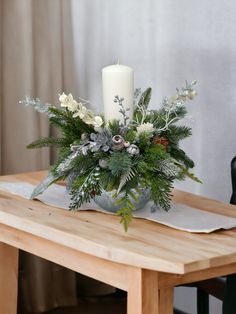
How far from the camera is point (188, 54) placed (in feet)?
10.0

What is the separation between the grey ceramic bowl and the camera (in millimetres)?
2109

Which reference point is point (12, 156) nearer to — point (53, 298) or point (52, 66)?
point (52, 66)

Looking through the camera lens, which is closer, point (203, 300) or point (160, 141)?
point (160, 141)

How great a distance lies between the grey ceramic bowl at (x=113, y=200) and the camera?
83.0 inches

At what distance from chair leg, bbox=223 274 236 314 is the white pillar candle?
1.73ft

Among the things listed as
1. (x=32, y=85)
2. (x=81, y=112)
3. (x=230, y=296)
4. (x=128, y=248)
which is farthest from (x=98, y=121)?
(x=32, y=85)

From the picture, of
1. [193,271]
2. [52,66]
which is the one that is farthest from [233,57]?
[193,271]

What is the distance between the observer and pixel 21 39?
10.5ft

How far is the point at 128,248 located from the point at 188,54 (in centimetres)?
144

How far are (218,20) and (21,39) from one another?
0.80 meters

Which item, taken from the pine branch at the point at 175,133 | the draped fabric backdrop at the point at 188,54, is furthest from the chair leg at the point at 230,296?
the draped fabric backdrop at the point at 188,54

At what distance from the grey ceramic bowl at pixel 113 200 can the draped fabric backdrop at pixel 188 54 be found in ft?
3.03

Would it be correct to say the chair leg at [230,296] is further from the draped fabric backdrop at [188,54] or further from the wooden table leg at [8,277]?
the draped fabric backdrop at [188,54]

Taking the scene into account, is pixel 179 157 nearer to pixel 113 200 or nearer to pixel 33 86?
pixel 113 200
